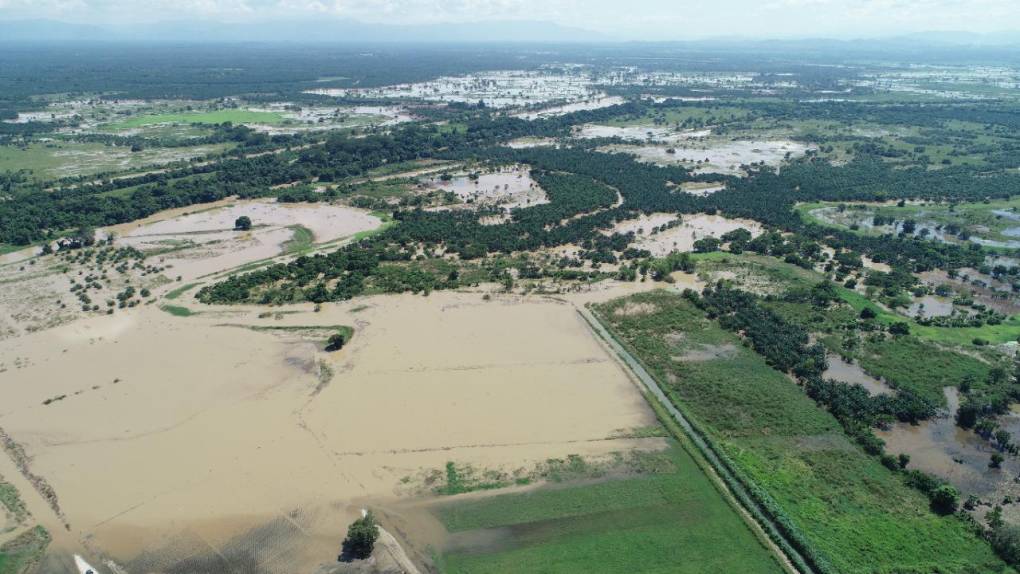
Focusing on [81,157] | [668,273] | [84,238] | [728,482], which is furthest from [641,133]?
[728,482]

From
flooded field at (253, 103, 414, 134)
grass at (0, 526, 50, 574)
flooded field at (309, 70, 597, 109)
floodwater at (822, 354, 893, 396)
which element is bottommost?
grass at (0, 526, 50, 574)

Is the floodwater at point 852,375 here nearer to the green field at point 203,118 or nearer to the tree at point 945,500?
the tree at point 945,500

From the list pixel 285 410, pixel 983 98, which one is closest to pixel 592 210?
pixel 285 410

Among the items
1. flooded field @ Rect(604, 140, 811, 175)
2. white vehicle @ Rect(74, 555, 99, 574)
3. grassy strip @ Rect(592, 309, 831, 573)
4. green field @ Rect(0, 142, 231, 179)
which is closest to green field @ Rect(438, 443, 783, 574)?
grassy strip @ Rect(592, 309, 831, 573)

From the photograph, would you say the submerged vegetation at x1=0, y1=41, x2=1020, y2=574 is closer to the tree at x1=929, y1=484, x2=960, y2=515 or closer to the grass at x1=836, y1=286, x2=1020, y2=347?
the tree at x1=929, y1=484, x2=960, y2=515

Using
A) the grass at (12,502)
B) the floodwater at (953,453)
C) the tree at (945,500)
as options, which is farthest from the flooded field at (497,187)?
the grass at (12,502)

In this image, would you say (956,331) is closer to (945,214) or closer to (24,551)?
(945,214)
